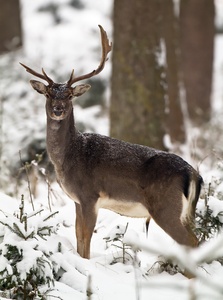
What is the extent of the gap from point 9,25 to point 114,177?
1115cm

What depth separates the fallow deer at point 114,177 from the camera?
5.52 meters

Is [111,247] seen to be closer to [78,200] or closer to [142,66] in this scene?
[78,200]

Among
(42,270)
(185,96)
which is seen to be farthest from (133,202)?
(185,96)

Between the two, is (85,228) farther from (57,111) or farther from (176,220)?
(57,111)

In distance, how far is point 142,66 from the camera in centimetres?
940

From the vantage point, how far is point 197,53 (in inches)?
619

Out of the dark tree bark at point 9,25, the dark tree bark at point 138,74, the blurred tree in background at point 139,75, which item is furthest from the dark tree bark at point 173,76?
the dark tree bark at point 9,25

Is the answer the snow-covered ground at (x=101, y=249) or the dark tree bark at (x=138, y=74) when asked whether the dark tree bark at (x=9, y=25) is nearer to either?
the snow-covered ground at (x=101, y=249)

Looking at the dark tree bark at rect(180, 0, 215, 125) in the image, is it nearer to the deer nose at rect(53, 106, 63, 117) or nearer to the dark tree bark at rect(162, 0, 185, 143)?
the dark tree bark at rect(162, 0, 185, 143)

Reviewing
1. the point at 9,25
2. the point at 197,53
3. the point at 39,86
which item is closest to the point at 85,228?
the point at 39,86

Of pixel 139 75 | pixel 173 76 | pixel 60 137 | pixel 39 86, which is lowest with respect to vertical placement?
pixel 173 76

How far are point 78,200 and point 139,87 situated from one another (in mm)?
3799

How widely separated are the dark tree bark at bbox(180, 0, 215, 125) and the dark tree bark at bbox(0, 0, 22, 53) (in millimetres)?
3722

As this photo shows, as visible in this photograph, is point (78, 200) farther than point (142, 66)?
No
